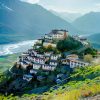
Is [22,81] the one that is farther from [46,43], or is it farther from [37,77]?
[46,43]

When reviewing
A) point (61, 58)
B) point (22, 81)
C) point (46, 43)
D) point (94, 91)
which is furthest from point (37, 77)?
point (94, 91)

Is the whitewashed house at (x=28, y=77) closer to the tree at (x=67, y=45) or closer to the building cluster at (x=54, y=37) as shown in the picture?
the tree at (x=67, y=45)

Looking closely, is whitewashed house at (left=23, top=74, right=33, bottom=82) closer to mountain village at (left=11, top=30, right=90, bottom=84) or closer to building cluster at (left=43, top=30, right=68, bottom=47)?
mountain village at (left=11, top=30, right=90, bottom=84)

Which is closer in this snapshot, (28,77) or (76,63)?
(28,77)

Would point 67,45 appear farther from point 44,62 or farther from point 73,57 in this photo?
point 73,57

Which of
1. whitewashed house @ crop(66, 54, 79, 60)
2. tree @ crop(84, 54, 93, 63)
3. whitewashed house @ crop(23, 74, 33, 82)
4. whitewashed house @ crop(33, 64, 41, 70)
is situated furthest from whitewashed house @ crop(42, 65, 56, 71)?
tree @ crop(84, 54, 93, 63)

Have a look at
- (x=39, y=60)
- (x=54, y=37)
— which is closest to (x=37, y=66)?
(x=39, y=60)

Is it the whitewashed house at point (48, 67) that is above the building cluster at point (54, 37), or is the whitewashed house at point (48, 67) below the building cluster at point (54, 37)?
below

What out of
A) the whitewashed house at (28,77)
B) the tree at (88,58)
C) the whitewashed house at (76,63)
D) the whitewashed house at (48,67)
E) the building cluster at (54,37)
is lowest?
the whitewashed house at (28,77)

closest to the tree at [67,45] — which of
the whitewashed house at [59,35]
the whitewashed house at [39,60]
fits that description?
the whitewashed house at [59,35]

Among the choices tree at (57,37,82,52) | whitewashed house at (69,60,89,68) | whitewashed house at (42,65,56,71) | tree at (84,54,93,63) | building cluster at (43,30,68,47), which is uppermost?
building cluster at (43,30,68,47)

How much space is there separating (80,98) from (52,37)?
167ft

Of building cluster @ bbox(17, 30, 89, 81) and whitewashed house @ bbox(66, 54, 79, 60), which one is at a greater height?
whitewashed house @ bbox(66, 54, 79, 60)

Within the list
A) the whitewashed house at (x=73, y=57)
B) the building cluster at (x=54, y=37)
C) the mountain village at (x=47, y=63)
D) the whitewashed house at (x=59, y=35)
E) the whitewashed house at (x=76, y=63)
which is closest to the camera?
the mountain village at (x=47, y=63)
